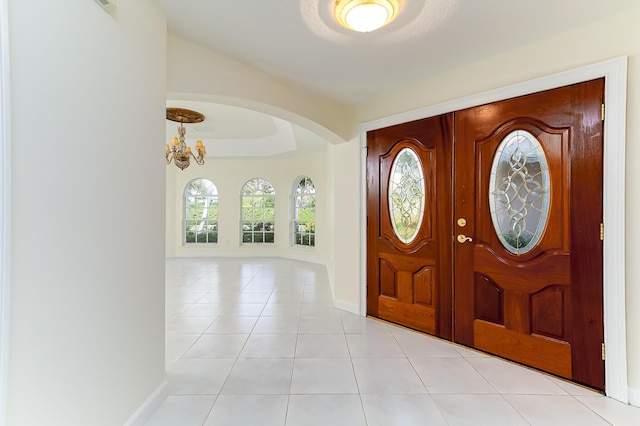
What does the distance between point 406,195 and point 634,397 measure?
2067mm

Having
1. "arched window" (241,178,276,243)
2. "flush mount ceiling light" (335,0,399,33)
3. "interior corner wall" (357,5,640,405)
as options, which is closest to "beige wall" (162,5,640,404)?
"interior corner wall" (357,5,640,405)

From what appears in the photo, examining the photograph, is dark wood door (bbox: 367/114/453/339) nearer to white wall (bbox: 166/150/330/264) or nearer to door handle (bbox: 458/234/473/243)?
door handle (bbox: 458/234/473/243)

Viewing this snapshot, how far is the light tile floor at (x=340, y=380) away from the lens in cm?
163

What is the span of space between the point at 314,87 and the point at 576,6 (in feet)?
6.50

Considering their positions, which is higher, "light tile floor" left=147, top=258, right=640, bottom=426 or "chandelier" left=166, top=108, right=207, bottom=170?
"chandelier" left=166, top=108, right=207, bottom=170

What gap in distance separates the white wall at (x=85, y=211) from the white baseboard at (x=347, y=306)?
2.12 metres

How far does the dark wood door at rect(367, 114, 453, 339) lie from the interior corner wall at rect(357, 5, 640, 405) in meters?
0.42

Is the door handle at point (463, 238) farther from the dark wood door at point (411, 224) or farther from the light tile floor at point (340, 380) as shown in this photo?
the light tile floor at point (340, 380)

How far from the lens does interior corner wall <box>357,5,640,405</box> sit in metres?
1.74

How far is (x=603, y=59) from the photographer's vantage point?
6.03 feet

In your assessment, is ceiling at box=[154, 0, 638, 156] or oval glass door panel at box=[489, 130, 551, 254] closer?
ceiling at box=[154, 0, 638, 156]

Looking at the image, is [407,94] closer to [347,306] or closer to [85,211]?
[347,306]

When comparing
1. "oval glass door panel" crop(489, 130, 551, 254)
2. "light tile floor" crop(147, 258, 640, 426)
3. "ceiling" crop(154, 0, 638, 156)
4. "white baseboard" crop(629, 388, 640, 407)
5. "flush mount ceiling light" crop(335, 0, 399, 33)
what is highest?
"ceiling" crop(154, 0, 638, 156)

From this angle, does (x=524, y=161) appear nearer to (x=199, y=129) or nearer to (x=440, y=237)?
(x=440, y=237)
